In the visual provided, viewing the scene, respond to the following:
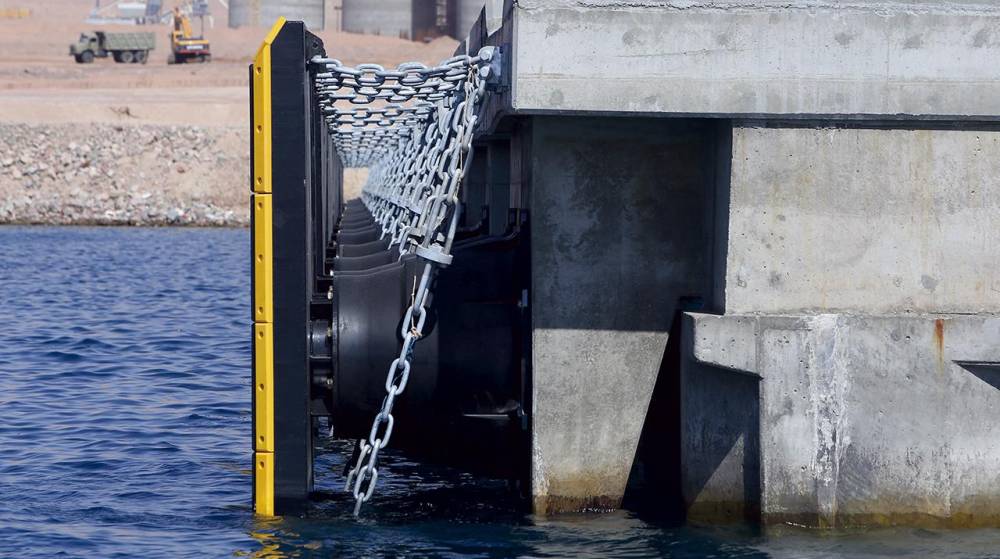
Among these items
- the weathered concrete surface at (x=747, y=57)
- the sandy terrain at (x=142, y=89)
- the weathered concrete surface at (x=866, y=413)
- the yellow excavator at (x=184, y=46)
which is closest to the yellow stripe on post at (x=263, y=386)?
the weathered concrete surface at (x=747, y=57)

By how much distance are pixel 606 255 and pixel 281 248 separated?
5.52ft

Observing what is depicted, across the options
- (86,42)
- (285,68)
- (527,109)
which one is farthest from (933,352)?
(86,42)

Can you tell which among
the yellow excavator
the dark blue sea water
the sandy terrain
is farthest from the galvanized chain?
the yellow excavator

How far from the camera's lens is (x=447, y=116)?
8.53m

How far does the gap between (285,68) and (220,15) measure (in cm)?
15073

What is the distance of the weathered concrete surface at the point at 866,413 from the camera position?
729cm

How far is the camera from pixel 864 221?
738 cm

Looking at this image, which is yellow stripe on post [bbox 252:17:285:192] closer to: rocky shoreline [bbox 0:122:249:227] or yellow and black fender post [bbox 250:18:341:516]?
yellow and black fender post [bbox 250:18:341:516]

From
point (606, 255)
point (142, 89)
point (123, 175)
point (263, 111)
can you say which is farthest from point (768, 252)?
point (142, 89)

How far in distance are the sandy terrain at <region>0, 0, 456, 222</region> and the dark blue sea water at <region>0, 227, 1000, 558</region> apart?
3442 cm

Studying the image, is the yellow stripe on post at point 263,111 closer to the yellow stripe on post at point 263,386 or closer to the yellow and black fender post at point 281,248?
the yellow and black fender post at point 281,248

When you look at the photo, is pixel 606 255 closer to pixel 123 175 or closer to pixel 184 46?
pixel 123 175

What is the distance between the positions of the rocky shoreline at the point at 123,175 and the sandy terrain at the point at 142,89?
0.08 metres

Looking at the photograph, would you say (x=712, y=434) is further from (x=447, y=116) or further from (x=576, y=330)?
(x=447, y=116)
